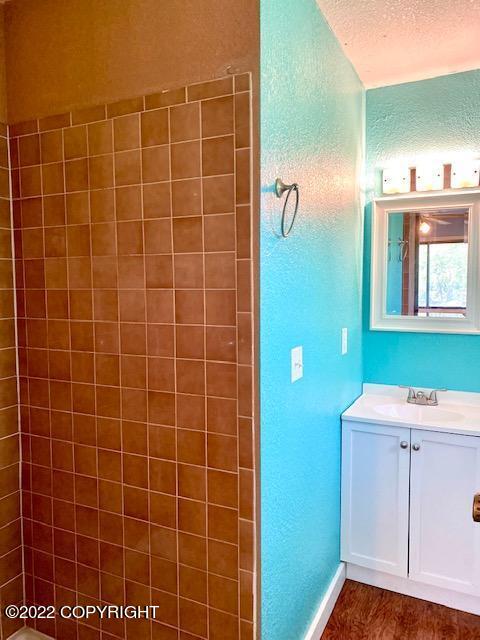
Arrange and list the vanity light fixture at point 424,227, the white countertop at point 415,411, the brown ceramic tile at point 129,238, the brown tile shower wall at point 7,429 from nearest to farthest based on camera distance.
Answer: the brown ceramic tile at point 129,238, the brown tile shower wall at point 7,429, the white countertop at point 415,411, the vanity light fixture at point 424,227

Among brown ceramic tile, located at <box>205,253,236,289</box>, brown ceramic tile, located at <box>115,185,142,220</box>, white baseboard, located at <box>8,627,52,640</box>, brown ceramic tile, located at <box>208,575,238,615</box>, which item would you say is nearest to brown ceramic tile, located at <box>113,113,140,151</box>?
brown ceramic tile, located at <box>115,185,142,220</box>

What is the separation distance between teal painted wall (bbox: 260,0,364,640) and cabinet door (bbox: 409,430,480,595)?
368 mm

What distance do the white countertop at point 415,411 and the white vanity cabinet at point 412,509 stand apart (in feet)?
0.10

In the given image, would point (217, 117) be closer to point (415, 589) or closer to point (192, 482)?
point (192, 482)

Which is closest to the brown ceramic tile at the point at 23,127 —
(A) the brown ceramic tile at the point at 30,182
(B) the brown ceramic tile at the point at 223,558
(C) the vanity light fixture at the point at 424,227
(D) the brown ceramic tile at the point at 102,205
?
(A) the brown ceramic tile at the point at 30,182

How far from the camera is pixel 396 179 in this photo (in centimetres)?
248

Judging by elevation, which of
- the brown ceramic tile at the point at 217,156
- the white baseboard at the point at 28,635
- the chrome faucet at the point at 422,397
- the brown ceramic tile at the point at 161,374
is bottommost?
the white baseboard at the point at 28,635

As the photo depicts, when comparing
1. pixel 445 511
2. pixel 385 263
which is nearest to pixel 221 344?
pixel 445 511

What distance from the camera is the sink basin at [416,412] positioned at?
228cm

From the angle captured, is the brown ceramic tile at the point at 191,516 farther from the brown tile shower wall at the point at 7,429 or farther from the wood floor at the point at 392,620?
the wood floor at the point at 392,620

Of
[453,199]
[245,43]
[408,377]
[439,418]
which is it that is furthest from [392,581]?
[245,43]

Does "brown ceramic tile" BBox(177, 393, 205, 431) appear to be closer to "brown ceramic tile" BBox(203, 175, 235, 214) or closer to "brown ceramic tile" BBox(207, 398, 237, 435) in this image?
"brown ceramic tile" BBox(207, 398, 237, 435)

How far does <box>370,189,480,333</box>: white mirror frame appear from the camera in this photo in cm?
237

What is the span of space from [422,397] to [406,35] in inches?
68.7
